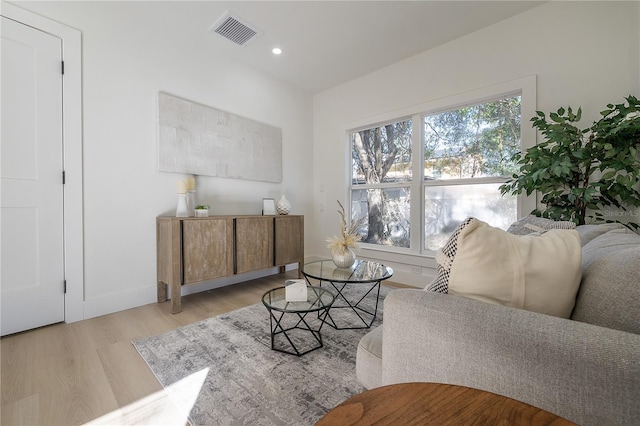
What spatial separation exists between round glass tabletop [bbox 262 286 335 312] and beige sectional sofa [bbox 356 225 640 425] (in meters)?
0.75

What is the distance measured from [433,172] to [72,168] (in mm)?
3527

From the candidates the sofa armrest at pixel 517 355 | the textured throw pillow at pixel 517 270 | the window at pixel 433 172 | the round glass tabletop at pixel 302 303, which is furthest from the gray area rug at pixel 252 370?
the window at pixel 433 172

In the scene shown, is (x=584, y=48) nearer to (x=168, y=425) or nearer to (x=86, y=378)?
(x=168, y=425)

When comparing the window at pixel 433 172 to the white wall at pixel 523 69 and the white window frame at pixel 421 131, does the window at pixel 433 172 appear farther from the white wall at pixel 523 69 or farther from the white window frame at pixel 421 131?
the white wall at pixel 523 69

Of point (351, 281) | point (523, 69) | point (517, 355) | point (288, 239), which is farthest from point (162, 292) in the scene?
point (523, 69)

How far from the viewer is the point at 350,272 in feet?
7.02

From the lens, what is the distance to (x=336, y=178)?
400 cm

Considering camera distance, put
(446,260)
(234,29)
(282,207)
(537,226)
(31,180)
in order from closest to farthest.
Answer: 1. (446,260)
2. (537,226)
3. (31,180)
4. (234,29)
5. (282,207)

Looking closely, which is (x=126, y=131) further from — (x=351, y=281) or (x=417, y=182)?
(x=417, y=182)

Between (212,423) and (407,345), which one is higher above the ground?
(407,345)

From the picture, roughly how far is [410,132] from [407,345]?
10.1ft

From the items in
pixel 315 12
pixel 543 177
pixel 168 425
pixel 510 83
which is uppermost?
pixel 315 12

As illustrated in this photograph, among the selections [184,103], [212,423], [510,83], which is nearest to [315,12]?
[184,103]

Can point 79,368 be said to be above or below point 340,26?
below
